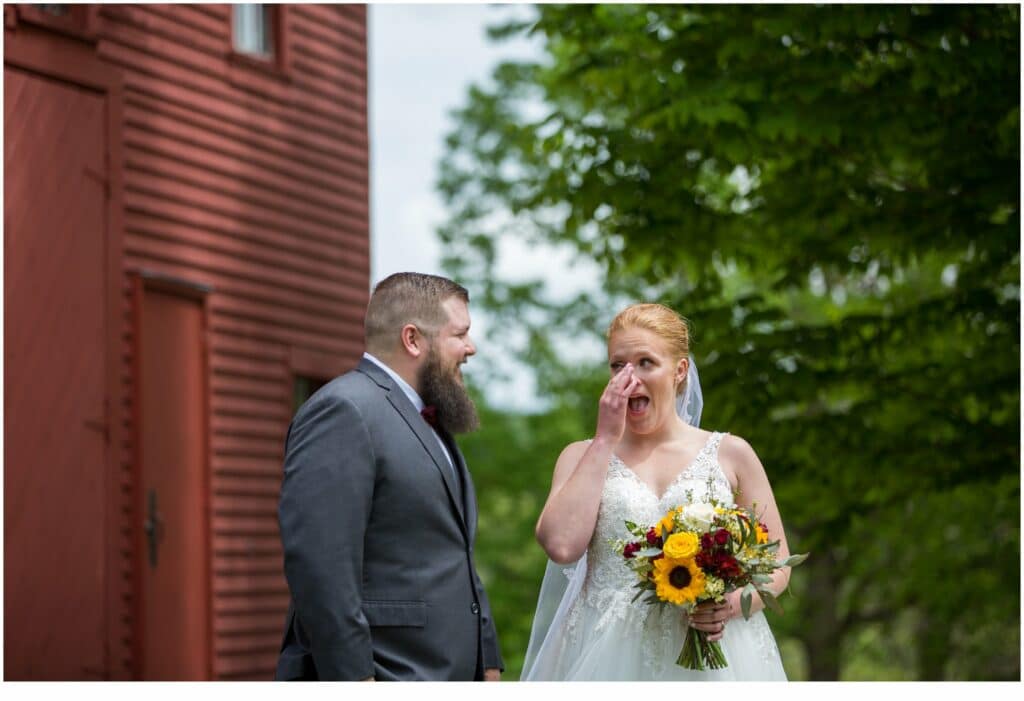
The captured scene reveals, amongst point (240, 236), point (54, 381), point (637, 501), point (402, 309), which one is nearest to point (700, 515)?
point (637, 501)

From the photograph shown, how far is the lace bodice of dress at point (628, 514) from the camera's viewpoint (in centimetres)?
539

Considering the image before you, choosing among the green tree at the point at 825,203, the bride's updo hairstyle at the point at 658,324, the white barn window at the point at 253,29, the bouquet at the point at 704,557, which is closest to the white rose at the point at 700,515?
the bouquet at the point at 704,557

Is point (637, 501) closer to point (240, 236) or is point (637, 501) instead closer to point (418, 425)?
point (418, 425)

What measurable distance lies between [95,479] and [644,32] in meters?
5.26

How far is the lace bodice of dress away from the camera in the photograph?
17.7 feet

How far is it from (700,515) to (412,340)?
1120 millimetres

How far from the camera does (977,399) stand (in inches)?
445

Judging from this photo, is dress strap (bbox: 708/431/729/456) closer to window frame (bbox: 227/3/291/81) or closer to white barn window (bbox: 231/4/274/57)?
window frame (bbox: 227/3/291/81)

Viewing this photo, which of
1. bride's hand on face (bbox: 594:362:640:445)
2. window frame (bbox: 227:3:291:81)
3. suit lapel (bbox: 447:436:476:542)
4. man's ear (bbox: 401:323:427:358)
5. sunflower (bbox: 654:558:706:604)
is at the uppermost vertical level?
window frame (bbox: 227:3:291:81)

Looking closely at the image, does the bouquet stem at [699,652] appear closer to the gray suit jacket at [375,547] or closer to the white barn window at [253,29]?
the gray suit jacket at [375,547]

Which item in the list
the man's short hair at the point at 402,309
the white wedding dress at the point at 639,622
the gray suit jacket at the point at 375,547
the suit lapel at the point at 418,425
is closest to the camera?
the gray suit jacket at the point at 375,547

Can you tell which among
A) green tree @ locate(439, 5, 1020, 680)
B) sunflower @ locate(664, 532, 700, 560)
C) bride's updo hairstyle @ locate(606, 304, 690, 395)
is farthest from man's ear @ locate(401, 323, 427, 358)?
green tree @ locate(439, 5, 1020, 680)

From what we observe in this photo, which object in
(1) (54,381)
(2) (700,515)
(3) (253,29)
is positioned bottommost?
(2) (700,515)

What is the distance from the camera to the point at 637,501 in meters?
5.42
